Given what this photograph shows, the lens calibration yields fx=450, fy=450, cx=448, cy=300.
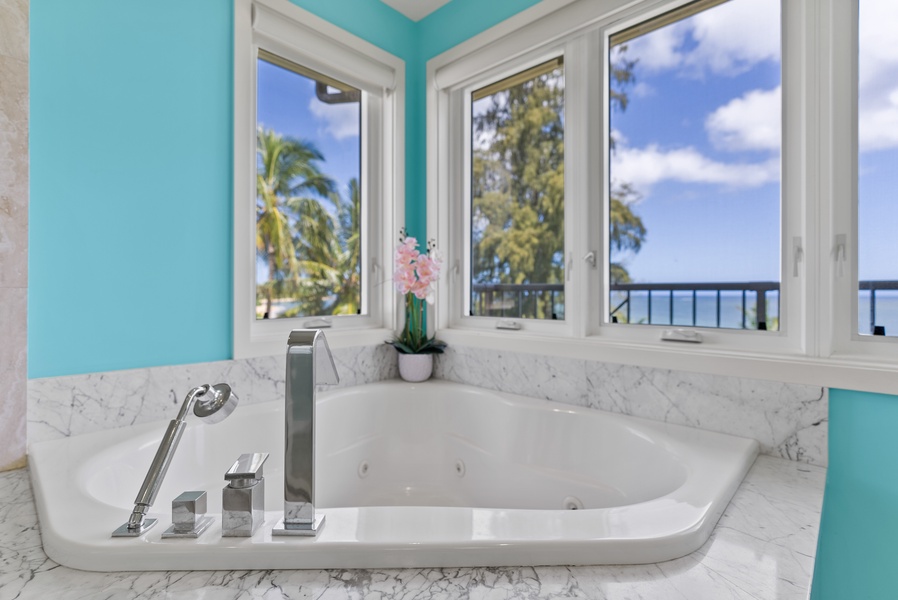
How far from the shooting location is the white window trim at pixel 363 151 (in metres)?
1.70

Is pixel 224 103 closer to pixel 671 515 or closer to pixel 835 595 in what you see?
pixel 671 515

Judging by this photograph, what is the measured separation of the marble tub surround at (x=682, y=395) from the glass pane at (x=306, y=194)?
0.81 meters

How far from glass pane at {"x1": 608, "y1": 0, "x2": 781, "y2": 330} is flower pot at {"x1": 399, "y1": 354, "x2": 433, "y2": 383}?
0.89 m

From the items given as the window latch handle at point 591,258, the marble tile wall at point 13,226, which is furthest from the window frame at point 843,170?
the marble tile wall at point 13,226

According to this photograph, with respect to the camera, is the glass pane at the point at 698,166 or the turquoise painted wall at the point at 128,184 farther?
the glass pane at the point at 698,166

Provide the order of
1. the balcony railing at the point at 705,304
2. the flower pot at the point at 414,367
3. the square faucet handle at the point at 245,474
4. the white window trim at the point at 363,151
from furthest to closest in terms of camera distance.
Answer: the flower pot at the point at 414,367 < the white window trim at the point at 363,151 < the balcony railing at the point at 705,304 < the square faucet handle at the point at 245,474

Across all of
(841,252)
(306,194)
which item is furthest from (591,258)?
(306,194)

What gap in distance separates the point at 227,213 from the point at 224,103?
40 cm

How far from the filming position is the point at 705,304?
1.57 m

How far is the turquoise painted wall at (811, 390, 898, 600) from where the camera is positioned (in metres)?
1.12

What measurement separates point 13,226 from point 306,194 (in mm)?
1032

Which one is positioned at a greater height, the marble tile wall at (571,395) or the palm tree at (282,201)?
the palm tree at (282,201)

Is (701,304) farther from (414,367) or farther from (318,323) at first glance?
(318,323)

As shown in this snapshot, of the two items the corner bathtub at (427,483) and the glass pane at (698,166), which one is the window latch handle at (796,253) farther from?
the corner bathtub at (427,483)
